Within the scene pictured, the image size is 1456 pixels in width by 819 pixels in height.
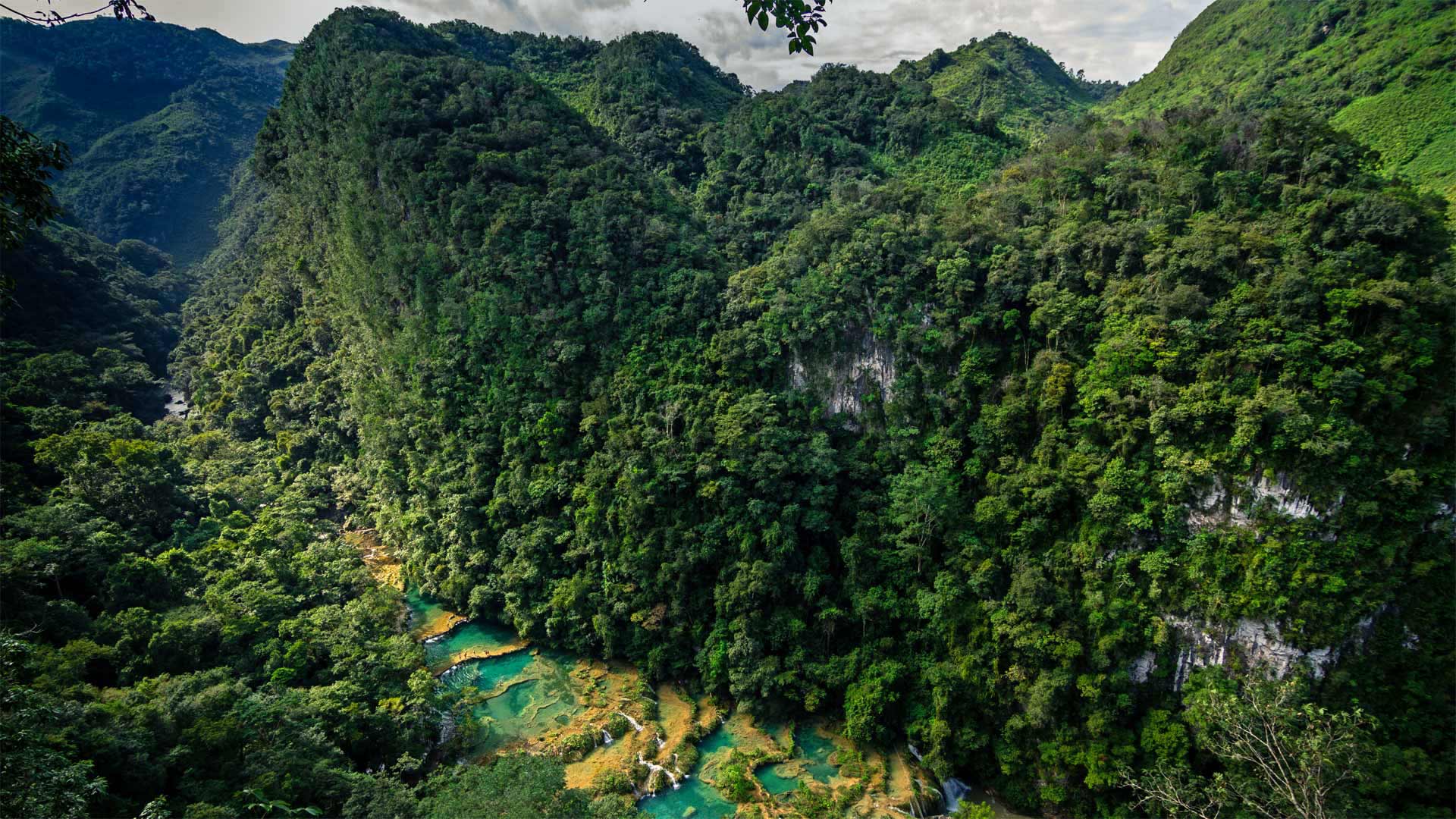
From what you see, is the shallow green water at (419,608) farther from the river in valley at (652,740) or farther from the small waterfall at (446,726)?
the small waterfall at (446,726)

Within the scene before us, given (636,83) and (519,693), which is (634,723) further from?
(636,83)

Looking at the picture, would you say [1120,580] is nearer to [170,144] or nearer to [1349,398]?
[1349,398]

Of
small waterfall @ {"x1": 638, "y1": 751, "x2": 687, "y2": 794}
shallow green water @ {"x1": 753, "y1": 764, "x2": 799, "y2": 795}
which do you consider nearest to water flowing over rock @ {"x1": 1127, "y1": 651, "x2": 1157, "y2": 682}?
shallow green water @ {"x1": 753, "y1": 764, "x2": 799, "y2": 795}

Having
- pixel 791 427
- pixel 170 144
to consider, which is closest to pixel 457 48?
pixel 170 144

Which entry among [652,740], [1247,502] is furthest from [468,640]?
[1247,502]

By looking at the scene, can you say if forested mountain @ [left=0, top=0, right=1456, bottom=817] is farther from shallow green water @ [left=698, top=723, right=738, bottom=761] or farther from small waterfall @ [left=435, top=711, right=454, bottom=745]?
shallow green water @ [left=698, top=723, right=738, bottom=761]

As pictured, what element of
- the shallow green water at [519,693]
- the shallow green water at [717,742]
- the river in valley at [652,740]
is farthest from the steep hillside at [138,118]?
the shallow green water at [717,742]
